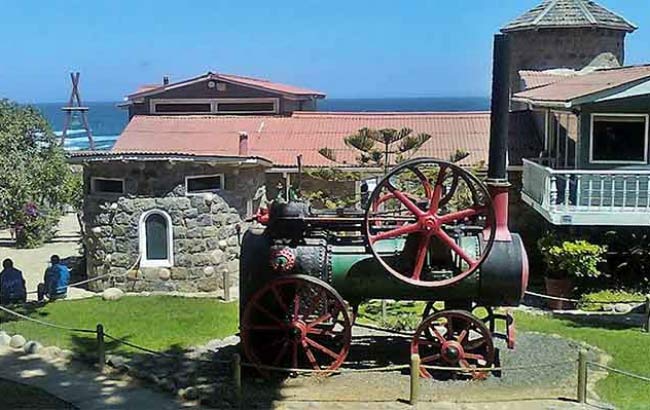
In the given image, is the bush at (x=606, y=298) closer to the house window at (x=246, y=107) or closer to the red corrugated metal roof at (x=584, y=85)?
the red corrugated metal roof at (x=584, y=85)

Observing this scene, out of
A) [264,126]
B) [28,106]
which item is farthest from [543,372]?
[28,106]

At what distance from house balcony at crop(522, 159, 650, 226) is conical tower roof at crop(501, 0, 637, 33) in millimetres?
9093

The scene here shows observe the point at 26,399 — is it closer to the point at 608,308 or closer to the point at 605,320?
the point at 605,320

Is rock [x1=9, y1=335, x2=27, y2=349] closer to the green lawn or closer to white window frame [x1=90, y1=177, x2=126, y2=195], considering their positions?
white window frame [x1=90, y1=177, x2=126, y2=195]

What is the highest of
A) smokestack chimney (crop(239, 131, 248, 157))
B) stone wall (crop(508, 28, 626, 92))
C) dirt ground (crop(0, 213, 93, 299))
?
stone wall (crop(508, 28, 626, 92))

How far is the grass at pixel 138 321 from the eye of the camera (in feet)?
41.1

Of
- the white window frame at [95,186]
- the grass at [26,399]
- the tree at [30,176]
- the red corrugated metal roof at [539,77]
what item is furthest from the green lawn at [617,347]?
the tree at [30,176]

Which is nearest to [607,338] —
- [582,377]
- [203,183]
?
[582,377]

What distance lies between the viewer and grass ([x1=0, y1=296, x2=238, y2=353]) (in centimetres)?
1254

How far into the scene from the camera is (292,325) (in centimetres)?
1073

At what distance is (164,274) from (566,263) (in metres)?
7.97

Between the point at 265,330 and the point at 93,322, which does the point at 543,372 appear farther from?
the point at 93,322

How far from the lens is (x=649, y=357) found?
1162 cm

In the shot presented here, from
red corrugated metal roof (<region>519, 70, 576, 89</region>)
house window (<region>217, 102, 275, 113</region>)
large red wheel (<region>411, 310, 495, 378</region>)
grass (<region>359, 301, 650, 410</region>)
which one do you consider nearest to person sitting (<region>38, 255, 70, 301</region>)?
grass (<region>359, 301, 650, 410</region>)
